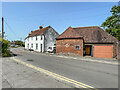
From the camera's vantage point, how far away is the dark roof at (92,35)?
17322 mm

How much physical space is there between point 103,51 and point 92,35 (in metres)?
4.96

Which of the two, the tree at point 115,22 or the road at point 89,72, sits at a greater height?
the tree at point 115,22

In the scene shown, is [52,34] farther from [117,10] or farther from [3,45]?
[117,10]

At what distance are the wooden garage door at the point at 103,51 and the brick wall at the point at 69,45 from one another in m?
3.33

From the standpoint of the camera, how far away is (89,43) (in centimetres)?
1809

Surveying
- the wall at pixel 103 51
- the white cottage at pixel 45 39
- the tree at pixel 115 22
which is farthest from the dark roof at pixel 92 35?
the white cottage at pixel 45 39

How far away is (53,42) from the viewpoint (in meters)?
30.6

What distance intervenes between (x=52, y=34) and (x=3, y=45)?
58.2ft

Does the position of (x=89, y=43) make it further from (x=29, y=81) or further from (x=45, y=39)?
(x=29, y=81)

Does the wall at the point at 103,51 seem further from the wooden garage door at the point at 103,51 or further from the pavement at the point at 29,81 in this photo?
the pavement at the point at 29,81

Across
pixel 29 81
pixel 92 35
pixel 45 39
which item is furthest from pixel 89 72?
pixel 45 39

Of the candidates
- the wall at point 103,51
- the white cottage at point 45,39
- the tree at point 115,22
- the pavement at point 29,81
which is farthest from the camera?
the white cottage at point 45,39

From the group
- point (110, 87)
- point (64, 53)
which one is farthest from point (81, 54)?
point (110, 87)

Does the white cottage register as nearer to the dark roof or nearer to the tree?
the dark roof
